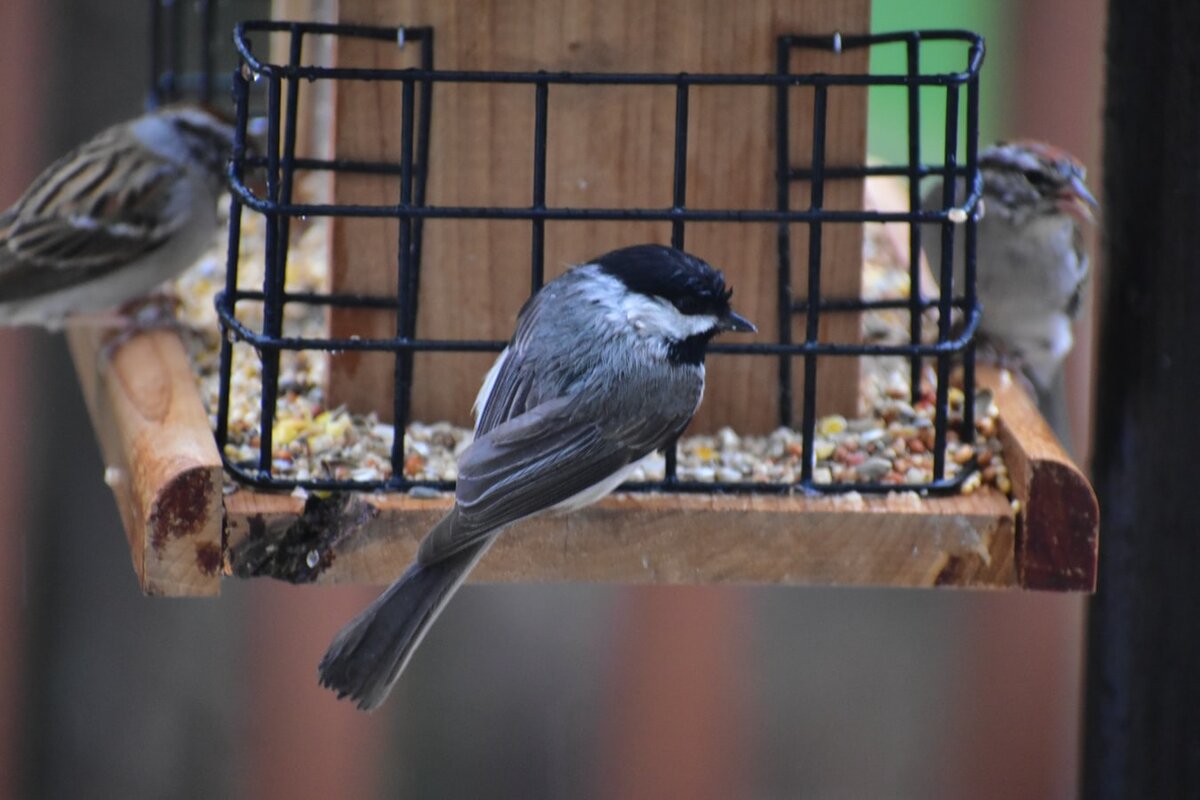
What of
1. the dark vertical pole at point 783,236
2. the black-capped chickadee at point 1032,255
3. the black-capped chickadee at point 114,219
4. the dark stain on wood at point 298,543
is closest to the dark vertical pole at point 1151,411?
the dark vertical pole at point 783,236

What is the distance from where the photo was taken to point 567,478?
2.73 metres

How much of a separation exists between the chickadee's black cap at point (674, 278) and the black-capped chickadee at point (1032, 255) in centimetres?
146

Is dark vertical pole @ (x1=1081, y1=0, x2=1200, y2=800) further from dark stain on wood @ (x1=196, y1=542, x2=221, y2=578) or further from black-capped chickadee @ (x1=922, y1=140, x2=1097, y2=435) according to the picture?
dark stain on wood @ (x1=196, y1=542, x2=221, y2=578)

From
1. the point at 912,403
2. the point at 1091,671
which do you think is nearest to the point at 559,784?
the point at 912,403

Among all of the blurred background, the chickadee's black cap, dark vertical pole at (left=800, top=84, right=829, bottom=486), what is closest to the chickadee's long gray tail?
the chickadee's black cap

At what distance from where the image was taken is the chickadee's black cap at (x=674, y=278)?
286 cm

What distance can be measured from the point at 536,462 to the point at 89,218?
215 cm

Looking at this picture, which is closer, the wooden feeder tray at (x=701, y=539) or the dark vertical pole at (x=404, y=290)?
the wooden feeder tray at (x=701, y=539)

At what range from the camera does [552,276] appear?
3473 mm

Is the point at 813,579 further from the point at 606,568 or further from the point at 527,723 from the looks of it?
the point at 527,723

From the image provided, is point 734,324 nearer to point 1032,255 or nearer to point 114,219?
point 1032,255

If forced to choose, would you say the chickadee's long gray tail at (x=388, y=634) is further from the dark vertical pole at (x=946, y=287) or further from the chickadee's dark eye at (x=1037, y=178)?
the chickadee's dark eye at (x=1037, y=178)

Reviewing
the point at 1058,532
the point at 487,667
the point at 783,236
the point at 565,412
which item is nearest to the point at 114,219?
the point at 487,667

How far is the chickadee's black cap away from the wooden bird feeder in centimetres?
26
